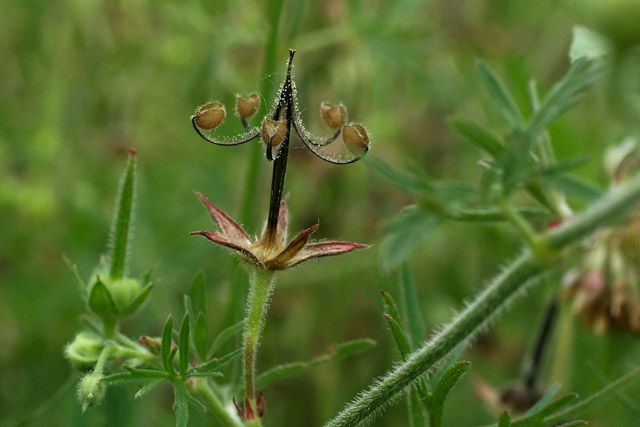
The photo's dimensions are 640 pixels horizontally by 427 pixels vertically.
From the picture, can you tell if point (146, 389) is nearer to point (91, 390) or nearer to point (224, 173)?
point (91, 390)

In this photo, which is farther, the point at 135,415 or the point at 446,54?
the point at 446,54

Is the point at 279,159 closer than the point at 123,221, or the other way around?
the point at 279,159

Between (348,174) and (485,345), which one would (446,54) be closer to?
(348,174)

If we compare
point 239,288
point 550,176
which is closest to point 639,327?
point 550,176

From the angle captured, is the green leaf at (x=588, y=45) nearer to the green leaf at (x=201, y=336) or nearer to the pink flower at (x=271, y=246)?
the pink flower at (x=271, y=246)

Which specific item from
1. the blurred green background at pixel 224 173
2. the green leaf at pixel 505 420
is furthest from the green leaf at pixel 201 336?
the blurred green background at pixel 224 173

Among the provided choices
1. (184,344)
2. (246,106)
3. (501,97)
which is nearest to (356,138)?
(246,106)

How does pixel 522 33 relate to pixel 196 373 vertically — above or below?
above
